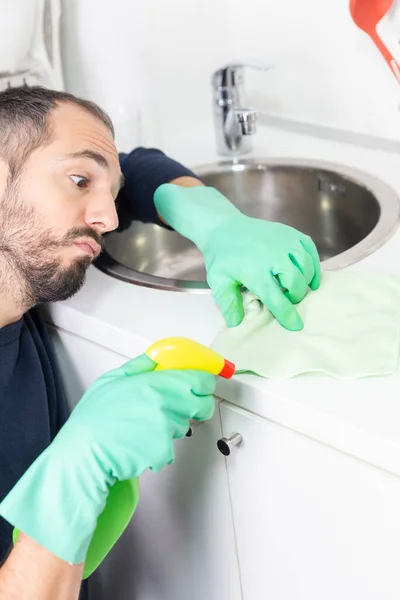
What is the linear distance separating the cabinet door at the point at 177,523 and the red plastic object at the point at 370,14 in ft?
2.38

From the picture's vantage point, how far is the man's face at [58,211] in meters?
0.80

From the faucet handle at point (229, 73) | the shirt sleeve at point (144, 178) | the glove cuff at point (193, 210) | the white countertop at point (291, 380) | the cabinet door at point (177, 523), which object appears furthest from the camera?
the faucet handle at point (229, 73)

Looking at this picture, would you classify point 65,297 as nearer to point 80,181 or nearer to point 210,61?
point 80,181

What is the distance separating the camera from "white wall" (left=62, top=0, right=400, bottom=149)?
129cm

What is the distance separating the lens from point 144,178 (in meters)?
1.15

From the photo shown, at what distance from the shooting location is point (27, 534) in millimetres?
693

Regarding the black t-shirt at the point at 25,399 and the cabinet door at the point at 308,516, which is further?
the black t-shirt at the point at 25,399

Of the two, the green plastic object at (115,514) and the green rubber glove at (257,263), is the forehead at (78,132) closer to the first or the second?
the green rubber glove at (257,263)

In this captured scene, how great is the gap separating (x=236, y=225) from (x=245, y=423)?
12.2 inches

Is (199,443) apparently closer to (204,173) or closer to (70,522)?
(70,522)

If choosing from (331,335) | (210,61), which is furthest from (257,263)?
(210,61)

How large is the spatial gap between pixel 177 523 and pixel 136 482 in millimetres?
224

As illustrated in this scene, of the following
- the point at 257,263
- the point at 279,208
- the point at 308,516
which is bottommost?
the point at 308,516

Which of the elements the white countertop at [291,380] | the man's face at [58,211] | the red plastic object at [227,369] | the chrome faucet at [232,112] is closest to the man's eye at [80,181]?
the man's face at [58,211]
